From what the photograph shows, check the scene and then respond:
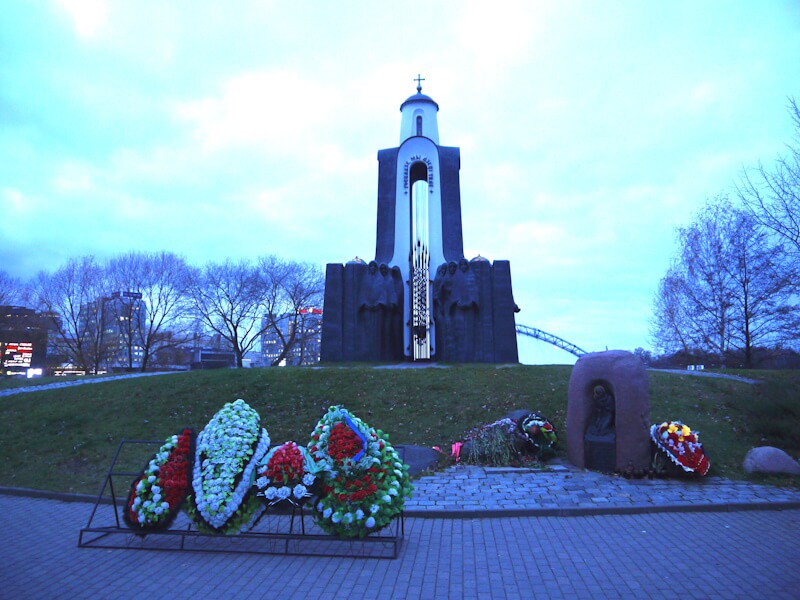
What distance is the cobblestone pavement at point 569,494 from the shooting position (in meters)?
7.23

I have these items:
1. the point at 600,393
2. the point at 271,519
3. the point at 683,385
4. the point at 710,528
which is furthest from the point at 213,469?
the point at 683,385

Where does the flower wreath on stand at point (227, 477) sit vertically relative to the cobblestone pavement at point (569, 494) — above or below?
above

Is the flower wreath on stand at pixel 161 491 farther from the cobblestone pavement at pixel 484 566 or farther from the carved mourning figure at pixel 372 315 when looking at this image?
the carved mourning figure at pixel 372 315

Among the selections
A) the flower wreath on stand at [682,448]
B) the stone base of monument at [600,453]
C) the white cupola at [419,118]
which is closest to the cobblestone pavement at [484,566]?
the flower wreath on stand at [682,448]

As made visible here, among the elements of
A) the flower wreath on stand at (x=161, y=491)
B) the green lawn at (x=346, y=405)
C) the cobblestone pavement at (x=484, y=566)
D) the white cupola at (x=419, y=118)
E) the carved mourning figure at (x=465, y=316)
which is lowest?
the cobblestone pavement at (x=484, y=566)

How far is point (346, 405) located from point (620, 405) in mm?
7026

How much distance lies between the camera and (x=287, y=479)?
5758 mm

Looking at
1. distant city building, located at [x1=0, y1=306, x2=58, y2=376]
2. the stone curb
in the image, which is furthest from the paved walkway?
distant city building, located at [x1=0, y1=306, x2=58, y2=376]

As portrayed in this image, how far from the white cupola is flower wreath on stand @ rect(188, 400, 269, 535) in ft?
72.5

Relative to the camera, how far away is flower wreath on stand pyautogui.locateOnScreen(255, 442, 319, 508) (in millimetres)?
5684

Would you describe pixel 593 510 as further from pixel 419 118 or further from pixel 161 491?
pixel 419 118

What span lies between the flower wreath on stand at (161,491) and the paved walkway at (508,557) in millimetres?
359

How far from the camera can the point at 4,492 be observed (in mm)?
9195

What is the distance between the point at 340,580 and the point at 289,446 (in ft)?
5.19
